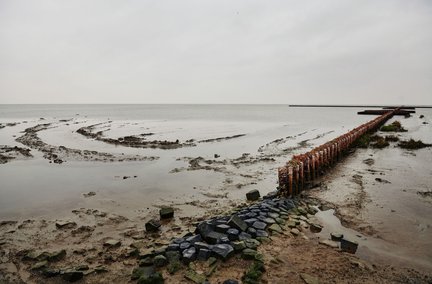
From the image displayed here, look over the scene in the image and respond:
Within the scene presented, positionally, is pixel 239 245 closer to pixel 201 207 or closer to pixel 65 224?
pixel 201 207

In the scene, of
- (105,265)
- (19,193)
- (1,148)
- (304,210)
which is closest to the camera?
(105,265)

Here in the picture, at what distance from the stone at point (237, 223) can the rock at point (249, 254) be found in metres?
1.09

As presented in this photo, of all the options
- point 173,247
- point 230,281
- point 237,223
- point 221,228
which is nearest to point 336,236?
point 237,223

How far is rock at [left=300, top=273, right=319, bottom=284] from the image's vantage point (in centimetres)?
683

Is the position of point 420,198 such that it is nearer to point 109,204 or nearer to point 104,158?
point 109,204

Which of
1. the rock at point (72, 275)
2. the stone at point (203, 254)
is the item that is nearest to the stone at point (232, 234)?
the stone at point (203, 254)

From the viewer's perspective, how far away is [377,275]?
727 centimetres

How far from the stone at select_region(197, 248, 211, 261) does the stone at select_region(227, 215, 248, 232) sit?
1.54 meters

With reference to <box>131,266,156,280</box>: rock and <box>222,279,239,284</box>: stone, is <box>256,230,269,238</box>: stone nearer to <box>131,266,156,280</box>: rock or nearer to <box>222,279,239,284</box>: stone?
<box>222,279,239,284</box>: stone

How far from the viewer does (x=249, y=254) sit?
25.5 ft

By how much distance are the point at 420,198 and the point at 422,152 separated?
47.4 feet

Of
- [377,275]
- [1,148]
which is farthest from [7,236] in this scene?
[1,148]

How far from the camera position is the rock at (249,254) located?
7.75m

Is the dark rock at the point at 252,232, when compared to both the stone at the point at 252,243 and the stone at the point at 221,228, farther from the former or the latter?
the stone at the point at 221,228
